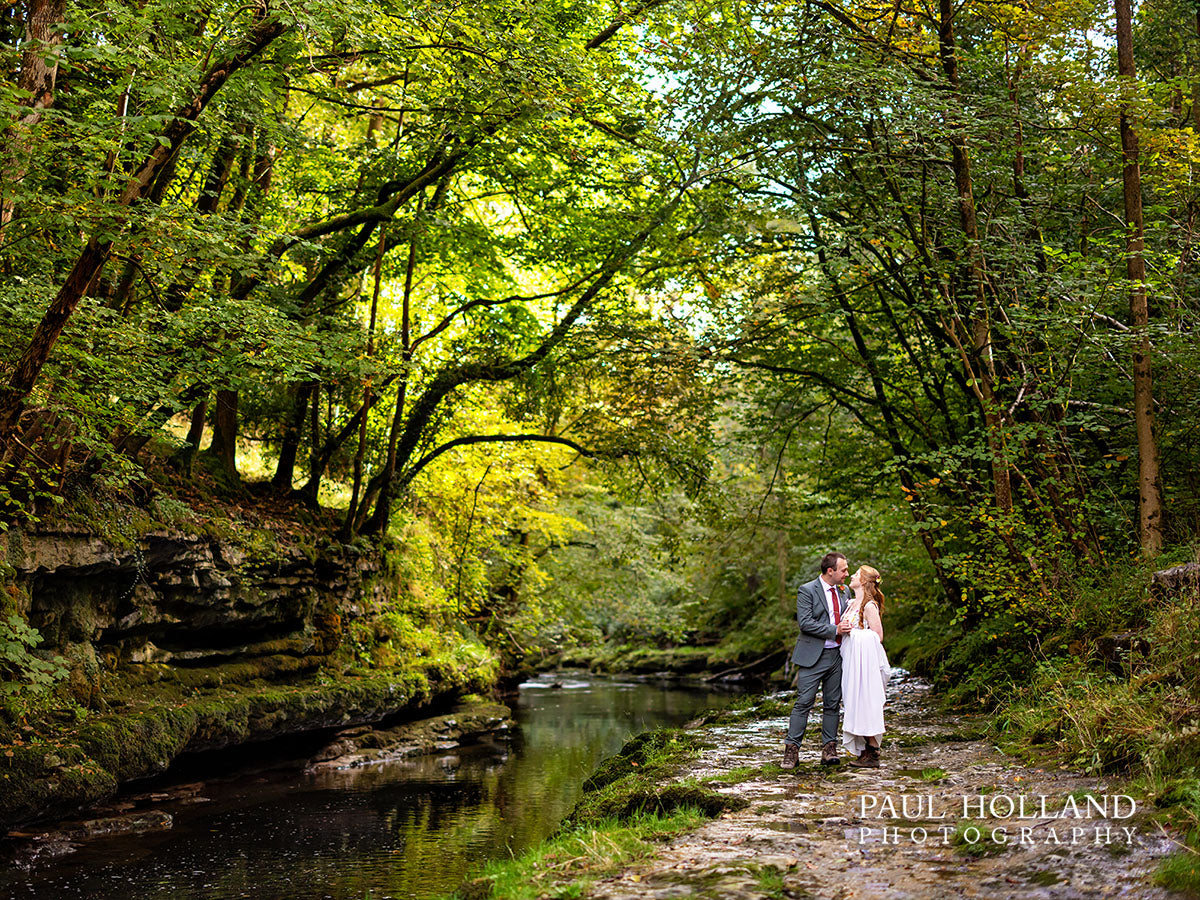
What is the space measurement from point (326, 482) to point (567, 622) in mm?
11386

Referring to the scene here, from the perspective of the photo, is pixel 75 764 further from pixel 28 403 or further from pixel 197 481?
pixel 197 481

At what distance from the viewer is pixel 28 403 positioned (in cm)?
846

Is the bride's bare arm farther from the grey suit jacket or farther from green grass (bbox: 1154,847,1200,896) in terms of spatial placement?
green grass (bbox: 1154,847,1200,896)

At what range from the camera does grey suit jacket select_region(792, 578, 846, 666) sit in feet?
25.3

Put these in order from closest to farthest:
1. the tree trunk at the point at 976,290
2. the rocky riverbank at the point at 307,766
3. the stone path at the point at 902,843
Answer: the stone path at the point at 902,843 → the rocky riverbank at the point at 307,766 → the tree trunk at the point at 976,290

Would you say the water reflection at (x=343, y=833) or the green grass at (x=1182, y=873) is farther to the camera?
the water reflection at (x=343, y=833)

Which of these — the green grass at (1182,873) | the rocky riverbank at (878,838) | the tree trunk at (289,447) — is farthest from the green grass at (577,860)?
the tree trunk at (289,447)

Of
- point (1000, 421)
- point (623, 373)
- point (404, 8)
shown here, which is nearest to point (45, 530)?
point (404, 8)

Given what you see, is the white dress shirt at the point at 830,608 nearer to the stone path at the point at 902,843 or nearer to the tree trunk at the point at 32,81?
the stone path at the point at 902,843

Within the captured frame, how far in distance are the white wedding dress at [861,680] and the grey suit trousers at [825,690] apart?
0.10 meters

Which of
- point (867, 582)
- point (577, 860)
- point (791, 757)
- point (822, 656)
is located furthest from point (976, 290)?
point (577, 860)

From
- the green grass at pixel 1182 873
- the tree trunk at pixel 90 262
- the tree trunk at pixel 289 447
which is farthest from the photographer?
the tree trunk at pixel 289 447

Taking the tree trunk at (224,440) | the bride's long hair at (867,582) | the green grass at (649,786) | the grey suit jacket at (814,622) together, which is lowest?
the green grass at (649,786)

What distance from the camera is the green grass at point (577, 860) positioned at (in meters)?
4.41
